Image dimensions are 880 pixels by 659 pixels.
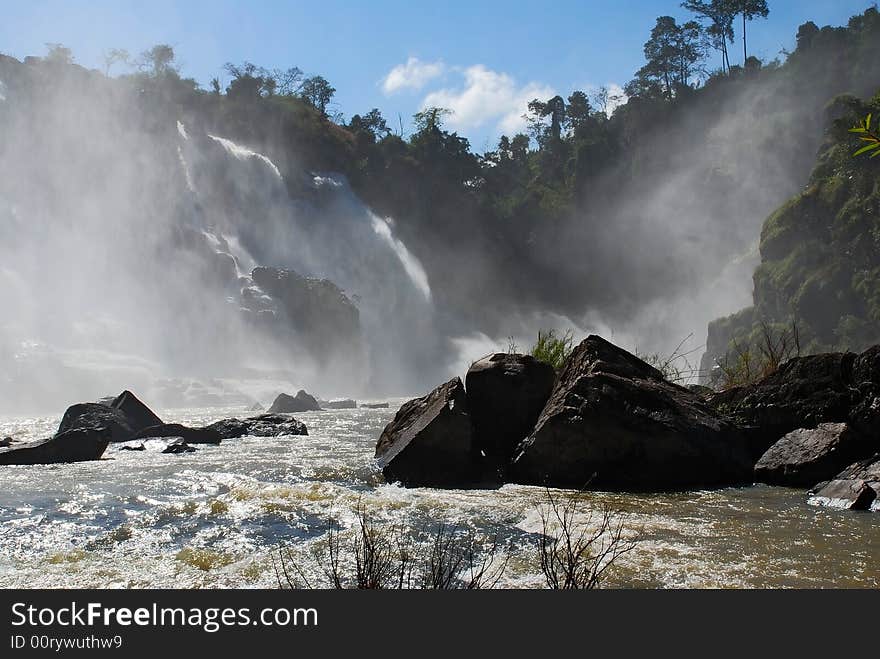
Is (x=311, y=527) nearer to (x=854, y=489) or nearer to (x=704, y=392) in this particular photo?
Answer: (x=854, y=489)

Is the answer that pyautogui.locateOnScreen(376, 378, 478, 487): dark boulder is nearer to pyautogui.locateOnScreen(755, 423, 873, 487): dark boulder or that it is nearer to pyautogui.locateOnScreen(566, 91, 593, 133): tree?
pyautogui.locateOnScreen(755, 423, 873, 487): dark boulder

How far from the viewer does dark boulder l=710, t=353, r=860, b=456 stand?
8.13 m

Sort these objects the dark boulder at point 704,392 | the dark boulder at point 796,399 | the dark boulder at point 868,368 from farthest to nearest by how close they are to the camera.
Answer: the dark boulder at point 704,392 → the dark boulder at point 796,399 → the dark boulder at point 868,368

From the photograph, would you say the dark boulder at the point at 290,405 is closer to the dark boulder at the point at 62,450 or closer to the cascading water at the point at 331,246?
the dark boulder at the point at 62,450

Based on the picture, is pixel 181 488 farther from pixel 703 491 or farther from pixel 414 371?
pixel 414 371

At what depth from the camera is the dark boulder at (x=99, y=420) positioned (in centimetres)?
1445

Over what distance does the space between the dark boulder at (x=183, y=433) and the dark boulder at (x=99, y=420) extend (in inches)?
11.6

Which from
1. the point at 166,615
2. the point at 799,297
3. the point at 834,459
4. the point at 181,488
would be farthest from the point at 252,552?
the point at 799,297

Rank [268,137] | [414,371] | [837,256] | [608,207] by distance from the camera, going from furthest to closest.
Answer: [608,207]
[268,137]
[414,371]
[837,256]

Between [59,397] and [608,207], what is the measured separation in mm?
45272

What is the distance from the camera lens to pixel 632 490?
7.55 meters

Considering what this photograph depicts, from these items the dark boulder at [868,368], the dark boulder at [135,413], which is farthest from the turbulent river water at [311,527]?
the dark boulder at [135,413]

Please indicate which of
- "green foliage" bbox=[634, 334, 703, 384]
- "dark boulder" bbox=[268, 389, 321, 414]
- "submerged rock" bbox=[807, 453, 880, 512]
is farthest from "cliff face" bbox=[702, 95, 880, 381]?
"submerged rock" bbox=[807, 453, 880, 512]

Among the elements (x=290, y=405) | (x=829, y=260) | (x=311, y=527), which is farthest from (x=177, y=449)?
(x=829, y=260)
